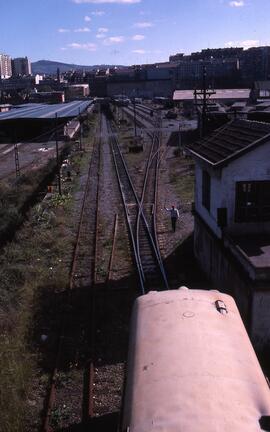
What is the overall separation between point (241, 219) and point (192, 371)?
7934 mm

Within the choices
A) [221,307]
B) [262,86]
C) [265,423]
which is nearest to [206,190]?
[221,307]

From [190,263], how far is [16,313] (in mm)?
6187

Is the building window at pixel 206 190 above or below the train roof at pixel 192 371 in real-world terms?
above

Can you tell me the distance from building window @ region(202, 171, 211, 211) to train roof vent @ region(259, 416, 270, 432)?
972cm

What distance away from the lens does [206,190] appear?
15.1 metres

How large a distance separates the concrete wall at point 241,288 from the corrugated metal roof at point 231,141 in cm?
221

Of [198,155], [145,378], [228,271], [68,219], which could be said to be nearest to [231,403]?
[145,378]

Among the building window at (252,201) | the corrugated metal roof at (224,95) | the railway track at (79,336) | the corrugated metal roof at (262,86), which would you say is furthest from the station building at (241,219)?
the corrugated metal roof at (262,86)

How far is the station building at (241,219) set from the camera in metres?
11.1

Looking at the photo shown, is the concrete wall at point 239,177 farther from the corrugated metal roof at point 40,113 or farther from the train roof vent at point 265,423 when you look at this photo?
the corrugated metal roof at point 40,113

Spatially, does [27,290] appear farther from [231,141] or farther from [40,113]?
[40,113]

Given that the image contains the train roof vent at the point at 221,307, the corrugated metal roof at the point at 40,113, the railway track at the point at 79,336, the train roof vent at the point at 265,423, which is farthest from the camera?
the corrugated metal roof at the point at 40,113

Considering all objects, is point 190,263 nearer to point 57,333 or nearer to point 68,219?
point 57,333

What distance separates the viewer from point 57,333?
1246 cm
